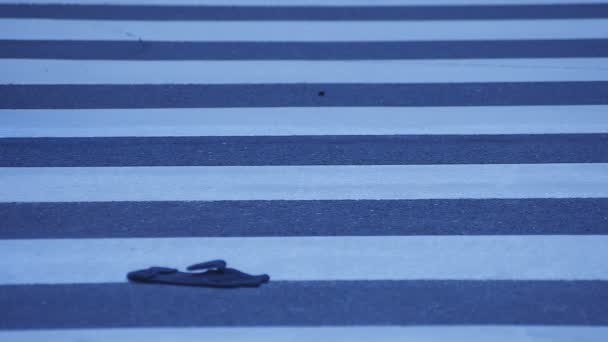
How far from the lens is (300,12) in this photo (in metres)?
7.38

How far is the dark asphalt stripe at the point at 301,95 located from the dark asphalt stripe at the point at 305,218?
138cm

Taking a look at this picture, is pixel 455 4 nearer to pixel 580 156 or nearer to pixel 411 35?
pixel 411 35

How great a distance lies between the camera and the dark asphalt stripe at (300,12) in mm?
7215

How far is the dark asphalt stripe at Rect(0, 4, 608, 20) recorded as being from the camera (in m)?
7.21

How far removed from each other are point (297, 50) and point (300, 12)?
840 mm

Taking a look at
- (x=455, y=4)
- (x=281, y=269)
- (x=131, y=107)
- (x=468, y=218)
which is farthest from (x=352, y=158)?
(x=455, y=4)

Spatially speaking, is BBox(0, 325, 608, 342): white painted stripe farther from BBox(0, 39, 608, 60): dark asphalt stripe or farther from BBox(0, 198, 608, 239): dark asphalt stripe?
BBox(0, 39, 608, 60): dark asphalt stripe

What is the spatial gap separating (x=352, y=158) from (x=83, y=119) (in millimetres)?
2013

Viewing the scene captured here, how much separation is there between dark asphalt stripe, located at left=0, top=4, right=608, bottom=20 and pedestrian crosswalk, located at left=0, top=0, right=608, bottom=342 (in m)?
0.03

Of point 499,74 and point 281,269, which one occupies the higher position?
point 499,74

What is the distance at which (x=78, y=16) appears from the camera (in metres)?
7.16

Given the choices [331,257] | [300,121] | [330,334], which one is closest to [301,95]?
[300,121]

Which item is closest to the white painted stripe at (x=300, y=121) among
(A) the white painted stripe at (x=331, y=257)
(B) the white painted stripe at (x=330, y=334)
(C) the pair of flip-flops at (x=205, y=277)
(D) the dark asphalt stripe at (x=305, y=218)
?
(D) the dark asphalt stripe at (x=305, y=218)

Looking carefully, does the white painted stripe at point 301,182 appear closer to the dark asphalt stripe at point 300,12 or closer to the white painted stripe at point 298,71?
the white painted stripe at point 298,71
